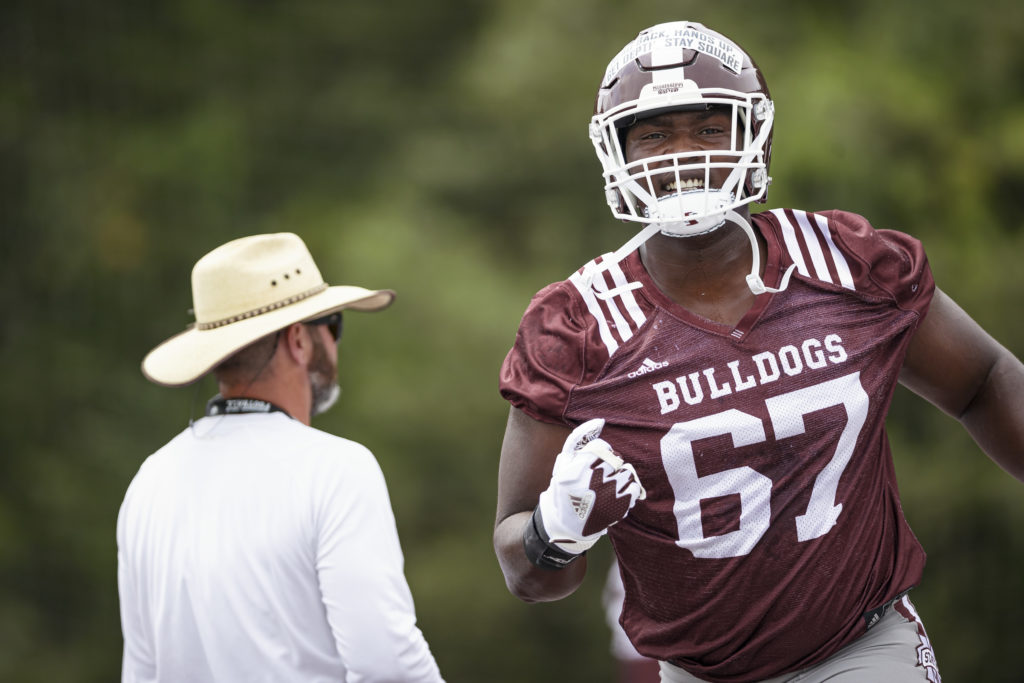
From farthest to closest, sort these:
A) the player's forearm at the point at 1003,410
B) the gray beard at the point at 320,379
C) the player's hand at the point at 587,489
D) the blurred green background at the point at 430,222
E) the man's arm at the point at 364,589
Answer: the blurred green background at the point at 430,222 < the gray beard at the point at 320,379 < the player's forearm at the point at 1003,410 < the man's arm at the point at 364,589 < the player's hand at the point at 587,489

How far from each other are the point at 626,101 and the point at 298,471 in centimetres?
89

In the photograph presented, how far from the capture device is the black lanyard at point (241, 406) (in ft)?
7.00

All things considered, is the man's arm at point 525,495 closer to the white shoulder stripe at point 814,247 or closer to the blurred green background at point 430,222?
the white shoulder stripe at point 814,247

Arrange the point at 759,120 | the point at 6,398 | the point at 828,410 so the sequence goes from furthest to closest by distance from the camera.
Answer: the point at 6,398
the point at 759,120
the point at 828,410

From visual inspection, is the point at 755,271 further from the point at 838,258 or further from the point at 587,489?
the point at 587,489

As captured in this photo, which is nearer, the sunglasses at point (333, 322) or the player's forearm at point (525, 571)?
the player's forearm at point (525, 571)

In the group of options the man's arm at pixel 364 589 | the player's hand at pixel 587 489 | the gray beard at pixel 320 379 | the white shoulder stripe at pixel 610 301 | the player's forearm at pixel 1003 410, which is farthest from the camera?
the gray beard at pixel 320 379

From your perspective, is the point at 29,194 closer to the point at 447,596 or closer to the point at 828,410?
the point at 447,596

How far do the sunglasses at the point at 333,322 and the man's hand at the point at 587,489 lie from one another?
0.66m

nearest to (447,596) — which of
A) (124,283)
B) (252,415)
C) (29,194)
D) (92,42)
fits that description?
(124,283)

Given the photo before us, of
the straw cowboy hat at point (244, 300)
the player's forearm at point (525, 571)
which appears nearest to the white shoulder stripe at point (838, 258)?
the player's forearm at point (525, 571)

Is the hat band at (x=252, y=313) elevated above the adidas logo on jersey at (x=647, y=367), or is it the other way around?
the hat band at (x=252, y=313)

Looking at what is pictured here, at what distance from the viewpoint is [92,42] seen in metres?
7.11

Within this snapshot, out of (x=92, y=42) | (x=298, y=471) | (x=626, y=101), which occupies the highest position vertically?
(x=92, y=42)
